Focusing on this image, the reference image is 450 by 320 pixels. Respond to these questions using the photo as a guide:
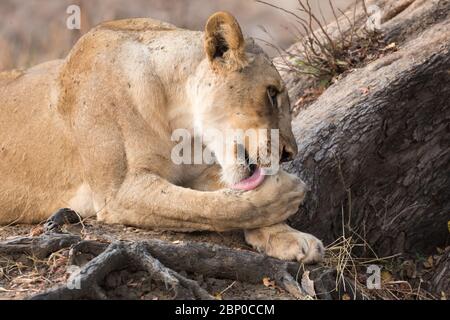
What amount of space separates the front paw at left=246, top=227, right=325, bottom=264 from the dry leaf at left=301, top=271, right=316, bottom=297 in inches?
5.9

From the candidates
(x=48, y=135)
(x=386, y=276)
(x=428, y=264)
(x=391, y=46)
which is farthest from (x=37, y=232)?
(x=391, y=46)

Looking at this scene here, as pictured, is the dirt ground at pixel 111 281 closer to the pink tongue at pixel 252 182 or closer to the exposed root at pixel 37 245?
the exposed root at pixel 37 245

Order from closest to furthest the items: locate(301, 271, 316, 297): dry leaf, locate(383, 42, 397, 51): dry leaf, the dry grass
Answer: locate(301, 271, 316, 297): dry leaf
locate(383, 42, 397, 51): dry leaf
the dry grass

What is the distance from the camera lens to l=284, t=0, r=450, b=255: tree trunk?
5363 millimetres

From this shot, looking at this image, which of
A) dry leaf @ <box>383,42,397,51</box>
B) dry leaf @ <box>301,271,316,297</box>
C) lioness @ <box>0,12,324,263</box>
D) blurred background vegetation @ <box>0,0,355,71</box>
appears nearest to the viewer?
dry leaf @ <box>301,271,316,297</box>

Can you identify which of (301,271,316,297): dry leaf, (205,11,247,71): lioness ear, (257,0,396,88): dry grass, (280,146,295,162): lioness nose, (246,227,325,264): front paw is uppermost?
(205,11,247,71): lioness ear

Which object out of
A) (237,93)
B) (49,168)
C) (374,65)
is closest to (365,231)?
(374,65)

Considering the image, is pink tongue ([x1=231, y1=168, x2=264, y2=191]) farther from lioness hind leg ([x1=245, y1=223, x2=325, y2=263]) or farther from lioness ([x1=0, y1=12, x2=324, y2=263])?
lioness hind leg ([x1=245, y1=223, x2=325, y2=263])

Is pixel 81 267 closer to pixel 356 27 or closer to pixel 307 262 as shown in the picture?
pixel 307 262

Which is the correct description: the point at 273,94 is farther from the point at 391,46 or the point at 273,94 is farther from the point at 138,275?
the point at 391,46

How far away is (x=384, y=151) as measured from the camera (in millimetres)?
5613

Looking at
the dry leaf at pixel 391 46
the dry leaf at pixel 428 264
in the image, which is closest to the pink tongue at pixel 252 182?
the dry leaf at pixel 428 264

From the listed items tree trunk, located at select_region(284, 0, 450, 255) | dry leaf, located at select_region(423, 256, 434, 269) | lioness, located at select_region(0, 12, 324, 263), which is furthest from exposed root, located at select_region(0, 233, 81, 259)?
dry leaf, located at select_region(423, 256, 434, 269)

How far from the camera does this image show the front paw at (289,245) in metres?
4.33
